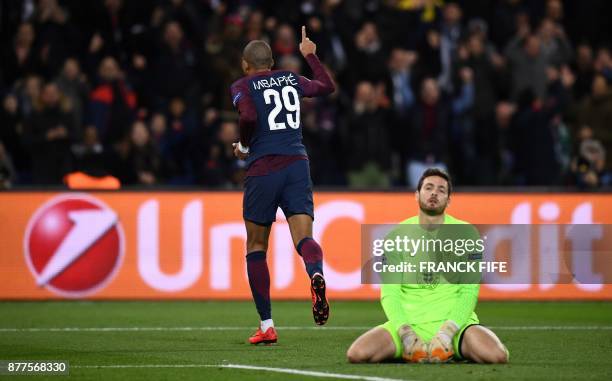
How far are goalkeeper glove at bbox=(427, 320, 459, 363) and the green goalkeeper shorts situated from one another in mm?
60

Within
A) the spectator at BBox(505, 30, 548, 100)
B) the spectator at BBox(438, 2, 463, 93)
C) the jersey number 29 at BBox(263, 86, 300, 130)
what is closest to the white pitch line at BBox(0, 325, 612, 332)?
the jersey number 29 at BBox(263, 86, 300, 130)

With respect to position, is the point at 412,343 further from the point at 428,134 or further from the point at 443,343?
the point at 428,134

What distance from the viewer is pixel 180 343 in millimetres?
10984

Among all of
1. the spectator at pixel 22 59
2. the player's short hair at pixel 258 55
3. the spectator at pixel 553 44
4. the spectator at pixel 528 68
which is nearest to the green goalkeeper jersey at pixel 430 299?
the player's short hair at pixel 258 55

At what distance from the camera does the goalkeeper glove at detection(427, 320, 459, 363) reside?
852 cm

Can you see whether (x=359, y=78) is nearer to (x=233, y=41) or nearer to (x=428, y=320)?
(x=233, y=41)

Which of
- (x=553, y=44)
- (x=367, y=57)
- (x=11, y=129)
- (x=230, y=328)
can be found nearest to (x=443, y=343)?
(x=230, y=328)

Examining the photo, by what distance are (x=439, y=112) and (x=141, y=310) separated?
6.13 metres

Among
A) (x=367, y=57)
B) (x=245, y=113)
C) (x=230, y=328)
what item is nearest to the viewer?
(x=245, y=113)

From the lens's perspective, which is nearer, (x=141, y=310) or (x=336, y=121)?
(x=141, y=310)

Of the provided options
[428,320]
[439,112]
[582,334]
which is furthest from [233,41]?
[428,320]

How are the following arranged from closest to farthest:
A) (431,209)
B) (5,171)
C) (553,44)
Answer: (431,209) → (5,171) → (553,44)

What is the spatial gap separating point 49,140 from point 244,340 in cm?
757

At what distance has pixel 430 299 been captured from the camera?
8664 millimetres
